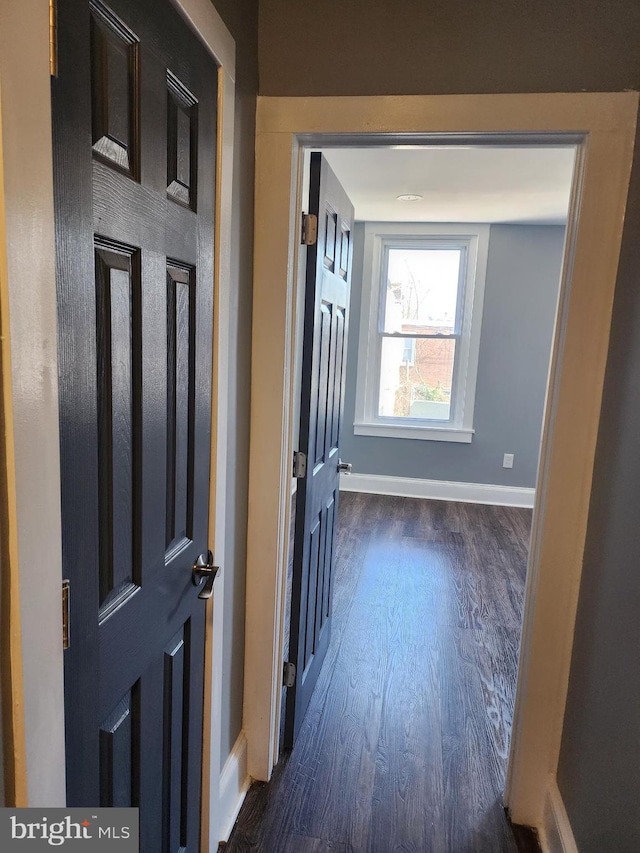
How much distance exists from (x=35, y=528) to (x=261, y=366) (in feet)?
3.45

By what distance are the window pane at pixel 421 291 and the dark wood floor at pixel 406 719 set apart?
212 cm

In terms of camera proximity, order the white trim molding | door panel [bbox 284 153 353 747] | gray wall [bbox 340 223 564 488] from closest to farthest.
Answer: the white trim molding, door panel [bbox 284 153 353 747], gray wall [bbox 340 223 564 488]

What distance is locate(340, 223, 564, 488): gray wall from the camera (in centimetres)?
481

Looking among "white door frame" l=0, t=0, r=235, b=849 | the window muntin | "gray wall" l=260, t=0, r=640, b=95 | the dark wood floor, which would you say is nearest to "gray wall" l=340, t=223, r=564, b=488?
the window muntin

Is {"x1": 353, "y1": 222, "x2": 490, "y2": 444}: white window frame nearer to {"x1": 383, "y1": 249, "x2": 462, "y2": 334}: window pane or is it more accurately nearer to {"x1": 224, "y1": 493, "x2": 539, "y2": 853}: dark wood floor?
{"x1": 383, "y1": 249, "x2": 462, "y2": 334}: window pane

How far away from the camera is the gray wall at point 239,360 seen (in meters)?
1.46

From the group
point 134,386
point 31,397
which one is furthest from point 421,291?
point 31,397

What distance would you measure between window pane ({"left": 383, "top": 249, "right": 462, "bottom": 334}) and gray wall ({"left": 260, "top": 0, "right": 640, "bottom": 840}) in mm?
3622

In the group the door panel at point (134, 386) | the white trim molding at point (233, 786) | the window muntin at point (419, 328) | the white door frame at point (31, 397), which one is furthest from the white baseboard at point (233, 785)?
the window muntin at point (419, 328)

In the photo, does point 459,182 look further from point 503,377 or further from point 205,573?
point 205,573

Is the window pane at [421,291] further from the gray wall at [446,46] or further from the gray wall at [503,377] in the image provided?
the gray wall at [446,46]

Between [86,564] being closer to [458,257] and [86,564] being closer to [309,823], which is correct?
[309,823]

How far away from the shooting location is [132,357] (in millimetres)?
947

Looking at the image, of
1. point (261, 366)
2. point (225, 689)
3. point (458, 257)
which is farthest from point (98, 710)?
point (458, 257)
